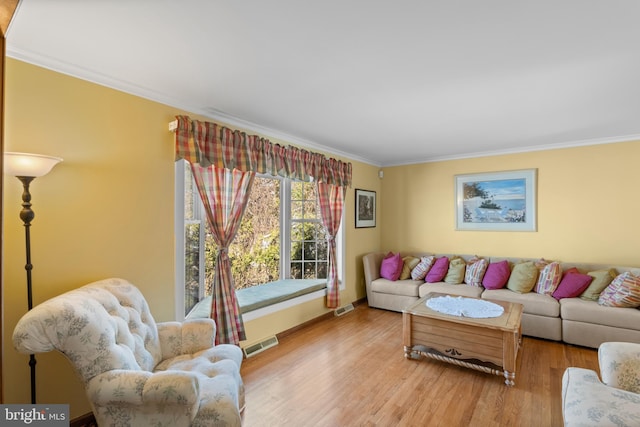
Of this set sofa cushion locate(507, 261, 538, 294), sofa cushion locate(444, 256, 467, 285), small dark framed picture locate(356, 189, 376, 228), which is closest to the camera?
sofa cushion locate(507, 261, 538, 294)

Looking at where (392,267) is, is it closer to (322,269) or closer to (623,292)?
(322,269)

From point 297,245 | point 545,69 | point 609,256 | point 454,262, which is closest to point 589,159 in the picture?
point 609,256

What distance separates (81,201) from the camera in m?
2.00

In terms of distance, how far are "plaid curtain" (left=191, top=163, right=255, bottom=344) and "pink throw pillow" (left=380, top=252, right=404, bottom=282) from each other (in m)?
2.45

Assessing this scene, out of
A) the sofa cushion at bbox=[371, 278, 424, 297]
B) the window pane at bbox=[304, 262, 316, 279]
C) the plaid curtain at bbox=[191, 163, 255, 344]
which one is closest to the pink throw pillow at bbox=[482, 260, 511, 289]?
the sofa cushion at bbox=[371, 278, 424, 297]

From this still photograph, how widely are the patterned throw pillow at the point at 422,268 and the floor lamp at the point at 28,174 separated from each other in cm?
406

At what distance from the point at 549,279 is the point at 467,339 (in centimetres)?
166

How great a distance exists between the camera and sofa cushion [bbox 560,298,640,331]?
290 cm

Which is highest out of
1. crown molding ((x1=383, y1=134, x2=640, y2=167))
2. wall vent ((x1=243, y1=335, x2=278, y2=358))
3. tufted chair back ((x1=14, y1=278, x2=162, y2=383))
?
crown molding ((x1=383, y1=134, x2=640, y2=167))

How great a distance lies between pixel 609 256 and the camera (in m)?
3.63

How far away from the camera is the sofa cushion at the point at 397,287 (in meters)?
4.19

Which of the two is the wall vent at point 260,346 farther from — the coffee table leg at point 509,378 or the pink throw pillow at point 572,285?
the pink throw pillow at point 572,285

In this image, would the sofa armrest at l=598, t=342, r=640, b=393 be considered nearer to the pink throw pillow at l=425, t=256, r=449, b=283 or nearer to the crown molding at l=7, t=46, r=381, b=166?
the pink throw pillow at l=425, t=256, r=449, b=283

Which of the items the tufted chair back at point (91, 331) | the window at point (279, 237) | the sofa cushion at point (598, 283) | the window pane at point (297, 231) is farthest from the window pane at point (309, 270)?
the sofa cushion at point (598, 283)
